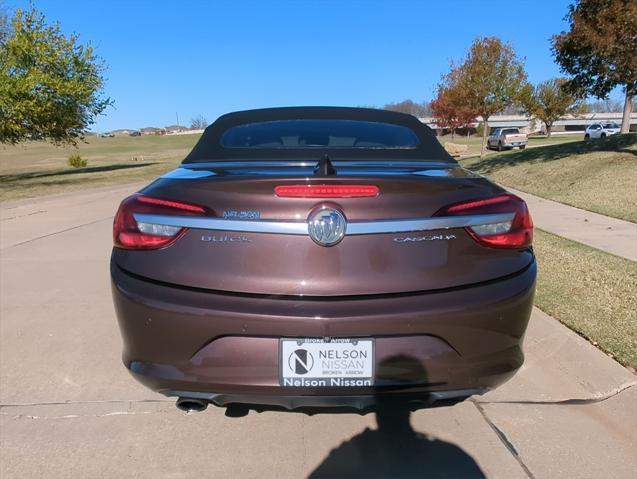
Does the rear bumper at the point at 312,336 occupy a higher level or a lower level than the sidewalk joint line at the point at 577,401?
higher

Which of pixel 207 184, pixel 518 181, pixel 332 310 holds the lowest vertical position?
pixel 518 181

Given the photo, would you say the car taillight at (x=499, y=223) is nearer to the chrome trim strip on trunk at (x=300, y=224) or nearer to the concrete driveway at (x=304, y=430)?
the chrome trim strip on trunk at (x=300, y=224)

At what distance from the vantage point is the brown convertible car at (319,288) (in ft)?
6.88

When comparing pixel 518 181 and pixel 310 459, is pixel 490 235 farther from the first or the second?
pixel 518 181

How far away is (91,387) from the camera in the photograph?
→ 322 centimetres

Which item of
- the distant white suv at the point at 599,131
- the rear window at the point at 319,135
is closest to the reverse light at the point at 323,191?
the rear window at the point at 319,135

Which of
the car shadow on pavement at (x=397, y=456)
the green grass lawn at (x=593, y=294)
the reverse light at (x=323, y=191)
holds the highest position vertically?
the reverse light at (x=323, y=191)

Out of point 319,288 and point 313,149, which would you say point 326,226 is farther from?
point 313,149

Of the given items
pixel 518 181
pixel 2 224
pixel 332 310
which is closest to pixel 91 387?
pixel 332 310

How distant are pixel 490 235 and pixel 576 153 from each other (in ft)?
56.5

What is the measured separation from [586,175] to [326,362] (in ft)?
42.5

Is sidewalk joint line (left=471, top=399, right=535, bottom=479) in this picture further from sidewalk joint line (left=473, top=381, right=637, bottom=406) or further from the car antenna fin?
the car antenna fin

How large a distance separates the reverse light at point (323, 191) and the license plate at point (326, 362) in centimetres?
58

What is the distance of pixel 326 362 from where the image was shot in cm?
211
